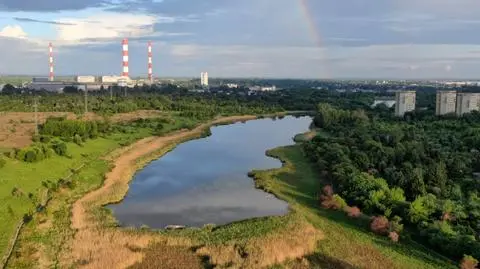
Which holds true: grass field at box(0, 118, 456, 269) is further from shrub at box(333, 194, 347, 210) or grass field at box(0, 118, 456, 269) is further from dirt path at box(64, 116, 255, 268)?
shrub at box(333, 194, 347, 210)

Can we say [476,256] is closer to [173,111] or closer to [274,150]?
[274,150]

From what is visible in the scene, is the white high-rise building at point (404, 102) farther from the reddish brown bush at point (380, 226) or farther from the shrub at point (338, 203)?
the reddish brown bush at point (380, 226)

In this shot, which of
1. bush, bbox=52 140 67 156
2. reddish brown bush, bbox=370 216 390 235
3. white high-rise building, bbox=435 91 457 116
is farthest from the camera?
white high-rise building, bbox=435 91 457 116

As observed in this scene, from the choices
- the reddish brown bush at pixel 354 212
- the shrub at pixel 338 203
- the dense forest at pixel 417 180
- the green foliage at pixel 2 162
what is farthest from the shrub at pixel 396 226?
the green foliage at pixel 2 162

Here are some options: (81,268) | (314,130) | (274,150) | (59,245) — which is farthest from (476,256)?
(314,130)

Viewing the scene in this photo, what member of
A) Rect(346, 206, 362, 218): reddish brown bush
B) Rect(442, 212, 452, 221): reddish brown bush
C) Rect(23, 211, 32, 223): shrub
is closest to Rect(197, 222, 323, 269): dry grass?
Rect(346, 206, 362, 218): reddish brown bush

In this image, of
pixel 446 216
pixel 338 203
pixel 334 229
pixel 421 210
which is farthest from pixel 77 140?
pixel 446 216
